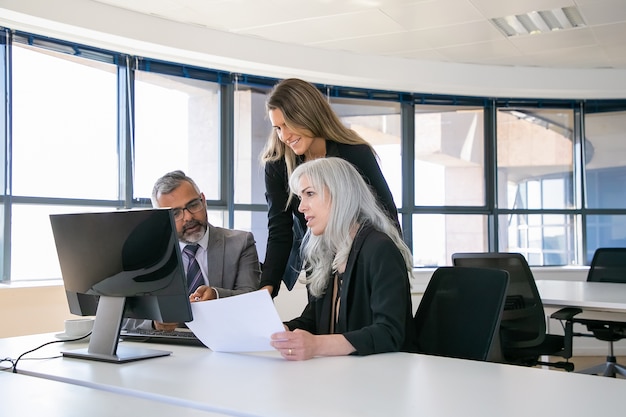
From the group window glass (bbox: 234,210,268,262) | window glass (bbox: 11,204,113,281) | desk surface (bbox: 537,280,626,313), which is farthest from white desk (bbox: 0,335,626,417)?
window glass (bbox: 234,210,268,262)

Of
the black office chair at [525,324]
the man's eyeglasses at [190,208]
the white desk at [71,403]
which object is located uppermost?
the man's eyeglasses at [190,208]

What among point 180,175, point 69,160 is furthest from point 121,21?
point 180,175

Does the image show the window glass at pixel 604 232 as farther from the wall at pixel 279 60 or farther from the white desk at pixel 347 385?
the white desk at pixel 347 385

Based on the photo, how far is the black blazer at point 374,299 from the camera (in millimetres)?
1727

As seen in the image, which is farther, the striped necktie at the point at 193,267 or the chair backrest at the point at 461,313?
the striped necktie at the point at 193,267

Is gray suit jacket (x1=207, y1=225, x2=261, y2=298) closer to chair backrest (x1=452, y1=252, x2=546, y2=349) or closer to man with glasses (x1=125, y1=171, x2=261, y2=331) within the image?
man with glasses (x1=125, y1=171, x2=261, y2=331)

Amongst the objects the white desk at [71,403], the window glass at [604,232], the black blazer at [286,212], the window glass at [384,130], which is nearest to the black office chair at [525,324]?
the black blazer at [286,212]

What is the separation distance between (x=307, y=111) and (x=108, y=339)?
1124mm

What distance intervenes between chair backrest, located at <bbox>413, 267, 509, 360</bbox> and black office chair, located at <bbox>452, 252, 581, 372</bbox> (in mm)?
1352

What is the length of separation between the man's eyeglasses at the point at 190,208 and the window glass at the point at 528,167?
461 centimetres

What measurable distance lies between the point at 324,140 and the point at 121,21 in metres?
2.45

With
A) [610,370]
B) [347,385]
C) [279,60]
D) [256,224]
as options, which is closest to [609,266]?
[610,370]

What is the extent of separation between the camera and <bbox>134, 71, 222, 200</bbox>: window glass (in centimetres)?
486

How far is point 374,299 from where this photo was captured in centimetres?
182
